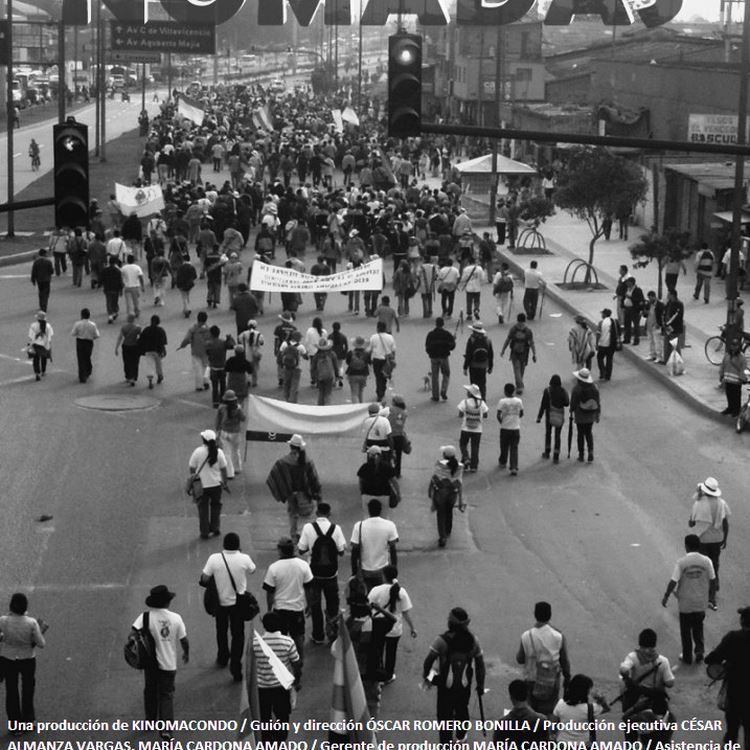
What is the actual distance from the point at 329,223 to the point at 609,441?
17483 mm

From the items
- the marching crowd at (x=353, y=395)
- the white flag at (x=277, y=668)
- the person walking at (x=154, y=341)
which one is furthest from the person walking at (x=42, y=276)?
the white flag at (x=277, y=668)

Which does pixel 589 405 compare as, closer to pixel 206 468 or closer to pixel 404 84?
pixel 206 468

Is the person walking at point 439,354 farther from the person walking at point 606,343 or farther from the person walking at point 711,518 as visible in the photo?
the person walking at point 711,518

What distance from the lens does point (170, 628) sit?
13109mm

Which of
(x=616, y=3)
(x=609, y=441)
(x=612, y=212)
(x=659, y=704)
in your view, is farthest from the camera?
(x=616, y=3)

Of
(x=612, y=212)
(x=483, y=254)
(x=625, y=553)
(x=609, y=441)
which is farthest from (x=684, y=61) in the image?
(x=625, y=553)

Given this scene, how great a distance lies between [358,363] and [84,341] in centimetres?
449

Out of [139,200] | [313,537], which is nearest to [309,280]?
[139,200]

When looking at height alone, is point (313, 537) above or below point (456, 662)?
above

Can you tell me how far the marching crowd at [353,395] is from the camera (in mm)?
12812

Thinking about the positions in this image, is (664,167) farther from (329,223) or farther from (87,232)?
(87,232)

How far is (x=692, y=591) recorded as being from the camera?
48.8 feet

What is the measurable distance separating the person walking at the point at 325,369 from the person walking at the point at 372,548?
8.84 m

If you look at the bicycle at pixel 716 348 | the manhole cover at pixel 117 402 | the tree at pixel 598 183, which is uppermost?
the tree at pixel 598 183
